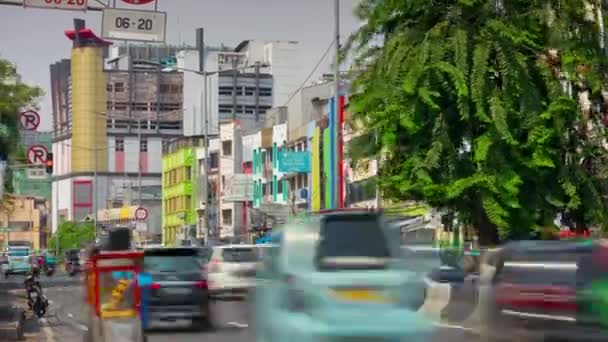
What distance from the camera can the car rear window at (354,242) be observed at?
16.9m

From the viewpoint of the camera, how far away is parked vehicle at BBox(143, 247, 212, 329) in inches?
1098

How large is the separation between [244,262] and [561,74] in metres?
11.8

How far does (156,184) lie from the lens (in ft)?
591

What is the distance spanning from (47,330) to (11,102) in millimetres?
27706

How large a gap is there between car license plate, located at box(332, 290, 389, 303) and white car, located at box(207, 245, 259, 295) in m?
23.6

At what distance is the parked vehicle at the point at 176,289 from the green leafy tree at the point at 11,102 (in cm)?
2866

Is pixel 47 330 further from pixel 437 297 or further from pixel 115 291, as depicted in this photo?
pixel 115 291

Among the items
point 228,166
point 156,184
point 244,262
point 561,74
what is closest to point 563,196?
point 561,74

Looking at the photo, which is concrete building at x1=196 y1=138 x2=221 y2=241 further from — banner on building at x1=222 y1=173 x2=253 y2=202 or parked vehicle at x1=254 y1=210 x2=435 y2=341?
parked vehicle at x1=254 y1=210 x2=435 y2=341

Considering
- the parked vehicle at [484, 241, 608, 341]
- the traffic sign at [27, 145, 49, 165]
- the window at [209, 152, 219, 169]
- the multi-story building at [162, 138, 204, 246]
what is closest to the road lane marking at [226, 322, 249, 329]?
the parked vehicle at [484, 241, 608, 341]

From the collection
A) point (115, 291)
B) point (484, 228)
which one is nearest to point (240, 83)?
point (484, 228)

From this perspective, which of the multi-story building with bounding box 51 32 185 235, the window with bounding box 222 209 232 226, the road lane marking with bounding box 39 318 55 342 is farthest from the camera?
the multi-story building with bounding box 51 32 185 235

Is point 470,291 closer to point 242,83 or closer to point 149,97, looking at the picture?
point 242,83

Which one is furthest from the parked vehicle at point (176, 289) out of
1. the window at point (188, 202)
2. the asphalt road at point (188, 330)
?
the window at point (188, 202)
